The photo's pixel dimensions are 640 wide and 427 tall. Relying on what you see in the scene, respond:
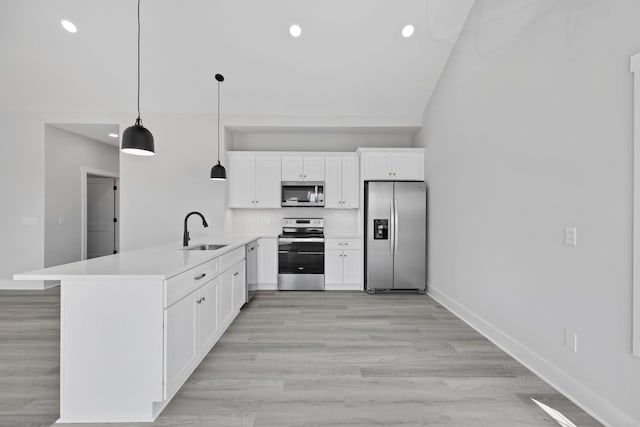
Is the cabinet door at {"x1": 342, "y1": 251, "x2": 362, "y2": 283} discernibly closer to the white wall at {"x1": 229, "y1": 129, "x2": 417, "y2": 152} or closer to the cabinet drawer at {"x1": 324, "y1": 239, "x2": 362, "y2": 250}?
the cabinet drawer at {"x1": 324, "y1": 239, "x2": 362, "y2": 250}

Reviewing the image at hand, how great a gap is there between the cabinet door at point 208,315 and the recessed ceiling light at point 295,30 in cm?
Answer: 307

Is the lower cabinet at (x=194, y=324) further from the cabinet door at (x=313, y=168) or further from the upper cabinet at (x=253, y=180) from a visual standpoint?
the cabinet door at (x=313, y=168)

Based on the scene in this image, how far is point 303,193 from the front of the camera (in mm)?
5398

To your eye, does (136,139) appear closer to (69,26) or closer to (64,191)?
(69,26)

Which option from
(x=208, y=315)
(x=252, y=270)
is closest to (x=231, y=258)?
(x=208, y=315)

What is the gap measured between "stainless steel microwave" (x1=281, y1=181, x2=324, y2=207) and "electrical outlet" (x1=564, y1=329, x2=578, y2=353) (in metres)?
3.70

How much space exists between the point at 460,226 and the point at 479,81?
1.63m

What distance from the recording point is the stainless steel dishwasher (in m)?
4.32

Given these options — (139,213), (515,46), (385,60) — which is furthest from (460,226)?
(139,213)

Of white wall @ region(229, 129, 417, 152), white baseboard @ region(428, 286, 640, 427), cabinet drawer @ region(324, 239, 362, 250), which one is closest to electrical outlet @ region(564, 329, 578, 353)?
white baseboard @ region(428, 286, 640, 427)

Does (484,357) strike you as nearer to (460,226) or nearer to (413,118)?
(460,226)

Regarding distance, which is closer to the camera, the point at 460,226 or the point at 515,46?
the point at 515,46

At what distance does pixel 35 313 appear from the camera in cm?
391

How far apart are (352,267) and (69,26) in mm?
4940
